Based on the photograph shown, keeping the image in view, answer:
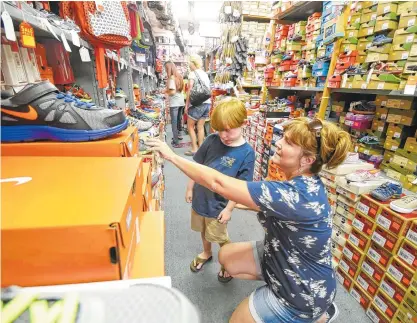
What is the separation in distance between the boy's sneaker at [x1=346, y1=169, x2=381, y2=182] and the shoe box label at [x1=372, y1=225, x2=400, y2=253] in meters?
0.32

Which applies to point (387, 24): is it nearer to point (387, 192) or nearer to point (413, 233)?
point (387, 192)

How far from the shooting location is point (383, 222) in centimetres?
135

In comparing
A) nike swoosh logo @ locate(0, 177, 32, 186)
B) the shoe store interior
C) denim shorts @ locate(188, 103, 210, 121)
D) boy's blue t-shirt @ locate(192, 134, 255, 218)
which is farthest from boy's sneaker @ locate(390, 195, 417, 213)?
denim shorts @ locate(188, 103, 210, 121)

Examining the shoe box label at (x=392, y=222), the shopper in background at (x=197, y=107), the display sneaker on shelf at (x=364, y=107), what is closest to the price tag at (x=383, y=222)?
the shoe box label at (x=392, y=222)

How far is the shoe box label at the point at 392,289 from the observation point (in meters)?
1.27

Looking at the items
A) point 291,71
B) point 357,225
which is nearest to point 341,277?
point 357,225

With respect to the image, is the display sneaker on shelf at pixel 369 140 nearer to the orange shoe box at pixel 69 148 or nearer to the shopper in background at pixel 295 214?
the shopper in background at pixel 295 214

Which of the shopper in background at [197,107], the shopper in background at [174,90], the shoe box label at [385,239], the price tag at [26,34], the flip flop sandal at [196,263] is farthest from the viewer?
the shopper in background at [174,90]

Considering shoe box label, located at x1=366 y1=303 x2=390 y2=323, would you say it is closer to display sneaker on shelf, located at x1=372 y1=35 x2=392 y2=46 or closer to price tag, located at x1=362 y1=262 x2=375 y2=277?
price tag, located at x1=362 y1=262 x2=375 y2=277

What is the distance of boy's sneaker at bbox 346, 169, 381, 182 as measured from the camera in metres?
1.57

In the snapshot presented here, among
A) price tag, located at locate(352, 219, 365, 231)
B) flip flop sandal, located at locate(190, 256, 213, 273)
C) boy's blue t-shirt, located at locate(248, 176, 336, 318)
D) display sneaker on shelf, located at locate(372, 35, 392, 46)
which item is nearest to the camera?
boy's blue t-shirt, located at locate(248, 176, 336, 318)

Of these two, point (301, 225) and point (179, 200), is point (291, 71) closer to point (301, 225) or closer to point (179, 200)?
point (179, 200)

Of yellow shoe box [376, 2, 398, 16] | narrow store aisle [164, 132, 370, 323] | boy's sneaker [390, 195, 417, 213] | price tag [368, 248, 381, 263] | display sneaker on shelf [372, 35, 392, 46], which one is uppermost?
yellow shoe box [376, 2, 398, 16]

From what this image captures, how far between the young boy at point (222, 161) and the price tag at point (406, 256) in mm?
884
